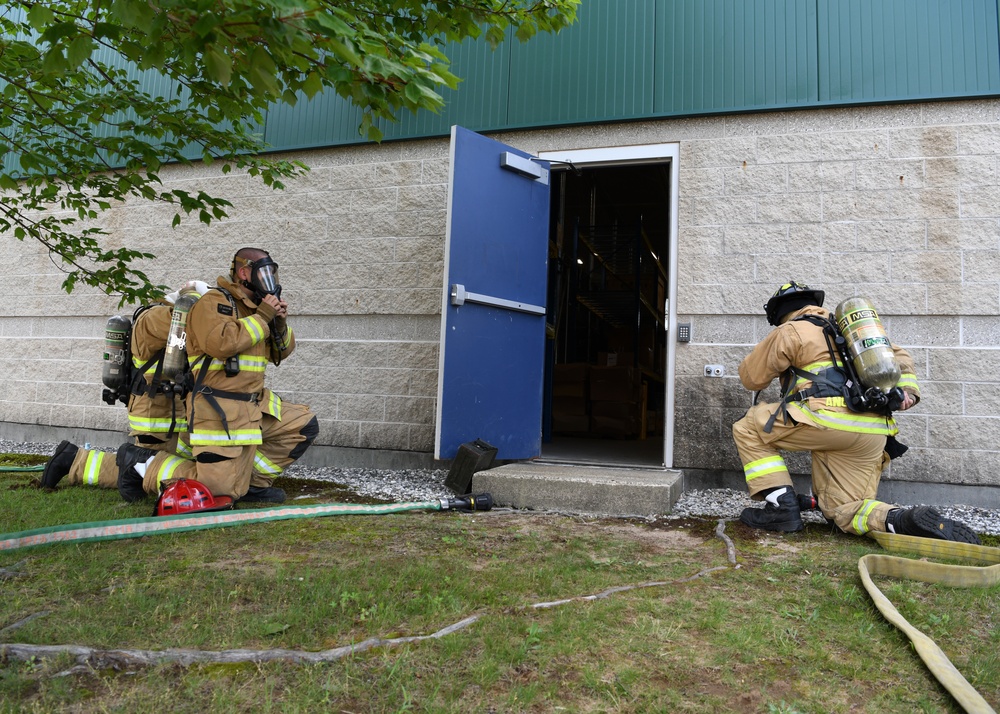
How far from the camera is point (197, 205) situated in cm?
496

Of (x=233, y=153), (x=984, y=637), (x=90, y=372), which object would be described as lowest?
(x=984, y=637)

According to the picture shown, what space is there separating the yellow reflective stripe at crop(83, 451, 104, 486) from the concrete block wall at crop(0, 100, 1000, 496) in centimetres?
203

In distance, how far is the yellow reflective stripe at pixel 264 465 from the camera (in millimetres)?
4844

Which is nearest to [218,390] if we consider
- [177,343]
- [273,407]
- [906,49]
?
[273,407]

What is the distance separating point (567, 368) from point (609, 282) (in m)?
4.61

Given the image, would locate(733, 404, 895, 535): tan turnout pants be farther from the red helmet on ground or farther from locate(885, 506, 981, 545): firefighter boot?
the red helmet on ground

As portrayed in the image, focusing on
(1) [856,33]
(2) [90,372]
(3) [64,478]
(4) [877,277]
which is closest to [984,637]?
(4) [877,277]

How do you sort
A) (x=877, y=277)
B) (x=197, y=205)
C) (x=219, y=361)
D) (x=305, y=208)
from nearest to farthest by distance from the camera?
(x=219, y=361) → (x=197, y=205) → (x=877, y=277) → (x=305, y=208)

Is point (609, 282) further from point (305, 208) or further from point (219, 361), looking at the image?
point (219, 361)

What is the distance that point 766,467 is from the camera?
13.9 ft

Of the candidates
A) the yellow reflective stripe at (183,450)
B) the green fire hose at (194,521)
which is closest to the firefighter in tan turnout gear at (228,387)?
the yellow reflective stripe at (183,450)

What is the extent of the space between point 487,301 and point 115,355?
303 centimetres

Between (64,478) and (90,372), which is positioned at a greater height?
(90,372)

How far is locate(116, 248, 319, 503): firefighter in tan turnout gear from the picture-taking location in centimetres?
428
